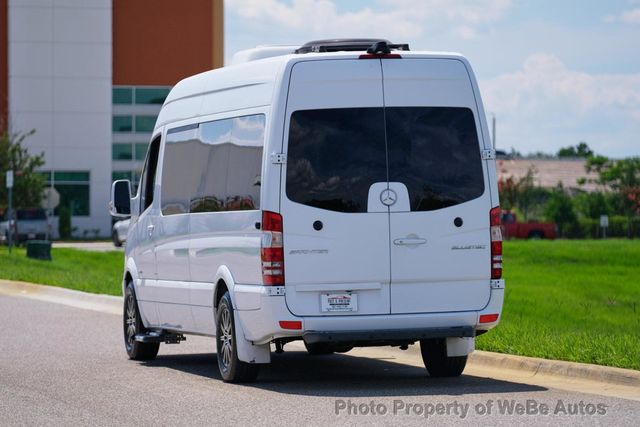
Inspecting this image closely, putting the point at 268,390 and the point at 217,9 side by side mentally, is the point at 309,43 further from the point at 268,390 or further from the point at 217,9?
the point at 217,9

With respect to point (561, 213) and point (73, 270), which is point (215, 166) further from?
point (561, 213)

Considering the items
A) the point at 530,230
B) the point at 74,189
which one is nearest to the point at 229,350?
the point at 530,230

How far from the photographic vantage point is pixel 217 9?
8475 cm

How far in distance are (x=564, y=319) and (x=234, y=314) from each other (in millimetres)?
13831

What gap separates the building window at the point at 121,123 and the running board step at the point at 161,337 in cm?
6955

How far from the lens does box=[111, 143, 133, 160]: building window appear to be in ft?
278

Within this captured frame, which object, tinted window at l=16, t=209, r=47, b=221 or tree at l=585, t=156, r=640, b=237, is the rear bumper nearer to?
tinted window at l=16, t=209, r=47, b=221

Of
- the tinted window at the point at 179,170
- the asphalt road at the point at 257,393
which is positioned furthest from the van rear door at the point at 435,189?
the tinted window at the point at 179,170

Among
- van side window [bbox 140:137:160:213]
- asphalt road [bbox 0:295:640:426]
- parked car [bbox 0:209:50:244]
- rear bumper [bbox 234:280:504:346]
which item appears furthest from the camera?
parked car [bbox 0:209:50:244]

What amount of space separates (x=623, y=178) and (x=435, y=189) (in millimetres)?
85657

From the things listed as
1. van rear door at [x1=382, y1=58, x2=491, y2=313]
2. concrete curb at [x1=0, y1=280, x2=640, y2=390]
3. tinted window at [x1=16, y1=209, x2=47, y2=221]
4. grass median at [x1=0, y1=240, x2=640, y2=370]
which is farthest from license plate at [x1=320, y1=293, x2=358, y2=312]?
tinted window at [x1=16, y1=209, x2=47, y2=221]

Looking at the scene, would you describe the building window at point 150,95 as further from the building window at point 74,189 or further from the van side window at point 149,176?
the van side window at point 149,176

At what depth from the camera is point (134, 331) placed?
16.7m

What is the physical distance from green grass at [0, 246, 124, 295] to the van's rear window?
1514 centimetres
